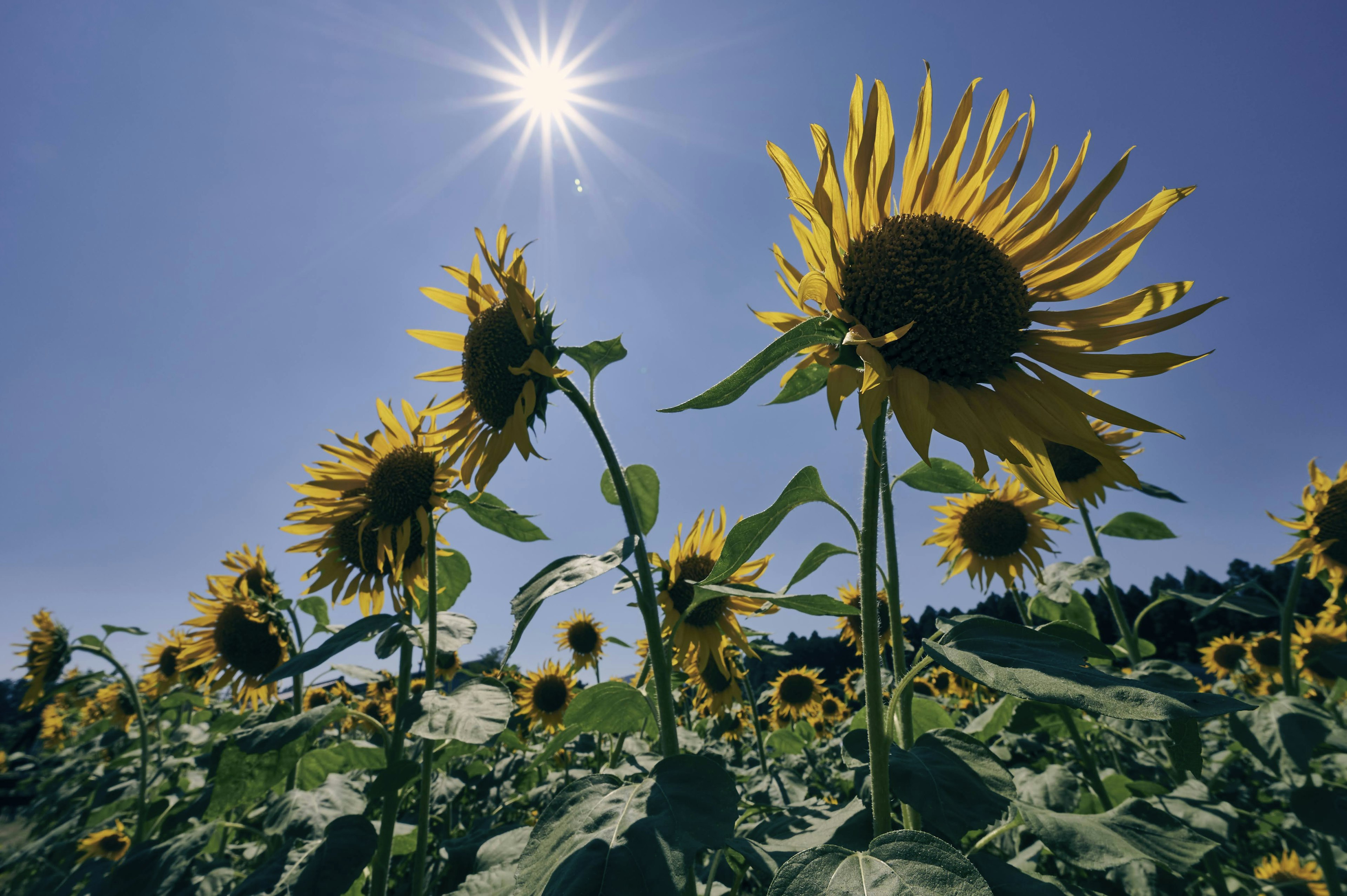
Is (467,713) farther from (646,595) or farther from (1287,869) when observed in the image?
(1287,869)

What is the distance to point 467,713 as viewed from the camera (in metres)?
1.72

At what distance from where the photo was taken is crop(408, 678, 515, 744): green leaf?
1.59m

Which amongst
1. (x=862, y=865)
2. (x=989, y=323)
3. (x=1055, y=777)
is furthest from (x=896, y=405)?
(x=1055, y=777)

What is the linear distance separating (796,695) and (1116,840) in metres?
6.33

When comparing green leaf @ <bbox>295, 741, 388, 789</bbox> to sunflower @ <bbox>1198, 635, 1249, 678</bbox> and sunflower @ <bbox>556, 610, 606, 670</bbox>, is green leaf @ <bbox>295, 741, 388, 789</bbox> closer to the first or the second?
sunflower @ <bbox>556, 610, 606, 670</bbox>

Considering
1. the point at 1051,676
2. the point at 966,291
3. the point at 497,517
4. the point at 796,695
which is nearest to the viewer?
the point at 1051,676

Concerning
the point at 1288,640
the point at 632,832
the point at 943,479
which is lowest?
the point at 632,832

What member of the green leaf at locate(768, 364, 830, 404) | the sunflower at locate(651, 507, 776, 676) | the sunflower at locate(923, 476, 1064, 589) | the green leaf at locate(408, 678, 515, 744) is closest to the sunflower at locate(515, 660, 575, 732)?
the sunflower at locate(651, 507, 776, 676)

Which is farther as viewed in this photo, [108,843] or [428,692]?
[108,843]

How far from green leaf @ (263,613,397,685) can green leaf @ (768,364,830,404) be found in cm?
160

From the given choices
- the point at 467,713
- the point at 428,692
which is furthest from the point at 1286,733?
the point at 428,692

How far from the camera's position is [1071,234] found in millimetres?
1633

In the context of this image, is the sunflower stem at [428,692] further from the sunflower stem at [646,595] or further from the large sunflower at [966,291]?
the large sunflower at [966,291]

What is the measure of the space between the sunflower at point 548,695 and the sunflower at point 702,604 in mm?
3949
